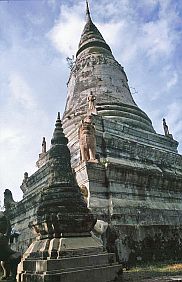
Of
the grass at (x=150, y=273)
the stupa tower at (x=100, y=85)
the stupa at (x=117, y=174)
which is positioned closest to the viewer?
the grass at (x=150, y=273)

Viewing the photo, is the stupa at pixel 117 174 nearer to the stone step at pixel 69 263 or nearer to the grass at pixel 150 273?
the stone step at pixel 69 263

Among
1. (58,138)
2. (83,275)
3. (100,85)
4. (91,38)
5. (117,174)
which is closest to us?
(83,275)

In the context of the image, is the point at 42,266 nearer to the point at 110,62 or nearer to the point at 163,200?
the point at 163,200

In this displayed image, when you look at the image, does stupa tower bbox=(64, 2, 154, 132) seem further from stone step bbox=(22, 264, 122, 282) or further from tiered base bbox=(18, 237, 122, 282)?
stone step bbox=(22, 264, 122, 282)

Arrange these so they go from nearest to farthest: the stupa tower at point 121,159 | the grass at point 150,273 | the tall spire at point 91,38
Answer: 1. the grass at point 150,273
2. the stupa tower at point 121,159
3. the tall spire at point 91,38

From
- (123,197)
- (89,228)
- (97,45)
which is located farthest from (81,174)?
(97,45)

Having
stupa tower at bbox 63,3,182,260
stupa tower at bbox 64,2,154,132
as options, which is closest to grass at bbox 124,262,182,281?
stupa tower at bbox 63,3,182,260

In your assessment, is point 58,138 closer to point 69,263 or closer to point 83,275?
point 69,263

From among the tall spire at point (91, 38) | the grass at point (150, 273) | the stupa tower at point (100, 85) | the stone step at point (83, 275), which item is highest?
the tall spire at point (91, 38)

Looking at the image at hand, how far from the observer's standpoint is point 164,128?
20359 millimetres

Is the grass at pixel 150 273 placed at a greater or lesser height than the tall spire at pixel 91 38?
lesser

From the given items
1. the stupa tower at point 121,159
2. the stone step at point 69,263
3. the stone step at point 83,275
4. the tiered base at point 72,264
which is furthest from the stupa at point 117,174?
the stone step at point 83,275

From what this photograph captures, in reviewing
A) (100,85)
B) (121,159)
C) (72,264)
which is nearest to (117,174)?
(121,159)

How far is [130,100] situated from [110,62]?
3716 mm
